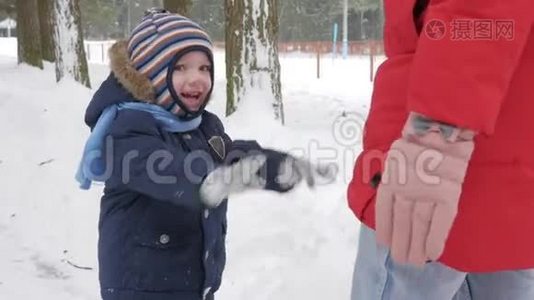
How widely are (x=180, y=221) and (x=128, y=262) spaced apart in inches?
9.7

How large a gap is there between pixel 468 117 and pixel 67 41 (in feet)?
38.8

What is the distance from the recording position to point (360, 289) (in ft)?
6.15

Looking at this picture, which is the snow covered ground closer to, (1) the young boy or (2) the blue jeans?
(1) the young boy

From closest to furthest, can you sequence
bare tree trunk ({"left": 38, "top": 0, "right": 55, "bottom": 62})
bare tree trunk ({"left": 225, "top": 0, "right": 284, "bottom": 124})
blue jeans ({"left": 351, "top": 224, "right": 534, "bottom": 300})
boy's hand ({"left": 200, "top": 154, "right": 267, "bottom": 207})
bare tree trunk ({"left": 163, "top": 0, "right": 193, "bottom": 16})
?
blue jeans ({"left": 351, "top": 224, "right": 534, "bottom": 300}), boy's hand ({"left": 200, "top": 154, "right": 267, "bottom": 207}), bare tree trunk ({"left": 225, "top": 0, "right": 284, "bottom": 124}), bare tree trunk ({"left": 163, "top": 0, "right": 193, "bottom": 16}), bare tree trunk ({"left": 38, "top": 0, "right": 55, "bottom": 62})

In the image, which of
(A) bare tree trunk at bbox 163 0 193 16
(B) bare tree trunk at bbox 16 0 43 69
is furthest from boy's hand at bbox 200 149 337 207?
(B) bare tree trunk at bbox 16 0 43 69

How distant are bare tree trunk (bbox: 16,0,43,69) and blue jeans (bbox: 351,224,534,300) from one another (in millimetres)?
15614

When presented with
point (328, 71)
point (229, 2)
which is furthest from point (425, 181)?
point (328, 71)

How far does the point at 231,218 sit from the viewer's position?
537 cm

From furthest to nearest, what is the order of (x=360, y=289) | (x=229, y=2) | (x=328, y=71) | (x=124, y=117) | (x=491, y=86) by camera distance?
1. (x=328, y=71)
2. (x=229, y=2)
3. (x=124, y=117)
4. (x=360, y=289)
5. (x=491, y=86)

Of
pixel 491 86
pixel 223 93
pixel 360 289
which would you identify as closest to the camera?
pixel 491 86

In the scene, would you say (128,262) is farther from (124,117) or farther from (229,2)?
(229,2)

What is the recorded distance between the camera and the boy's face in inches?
101

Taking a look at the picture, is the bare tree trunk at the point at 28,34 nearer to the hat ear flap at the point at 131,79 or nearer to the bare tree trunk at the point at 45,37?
the bare tree trunk at the point at 45,37

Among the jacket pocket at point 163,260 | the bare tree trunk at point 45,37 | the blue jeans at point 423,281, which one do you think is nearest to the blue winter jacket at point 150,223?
the jacket pocket at point 163,260
